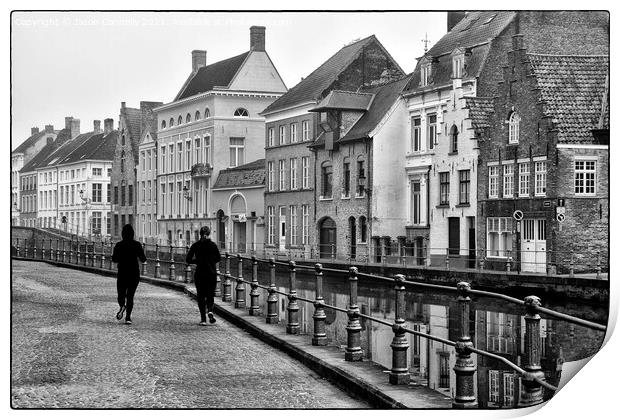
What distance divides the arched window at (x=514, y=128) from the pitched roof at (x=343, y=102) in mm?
2250

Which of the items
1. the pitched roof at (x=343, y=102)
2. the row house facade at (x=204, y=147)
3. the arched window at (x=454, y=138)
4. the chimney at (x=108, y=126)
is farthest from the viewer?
the arched window at (x=454, y=138)

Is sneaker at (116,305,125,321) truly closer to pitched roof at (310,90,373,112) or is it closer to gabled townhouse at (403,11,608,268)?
gabled townhouse at (403,11,608,268)

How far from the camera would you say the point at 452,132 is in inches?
654

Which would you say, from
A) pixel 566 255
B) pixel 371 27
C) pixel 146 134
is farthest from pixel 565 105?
pixel 146 134

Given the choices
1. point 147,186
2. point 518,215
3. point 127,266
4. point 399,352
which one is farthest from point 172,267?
point 399,352

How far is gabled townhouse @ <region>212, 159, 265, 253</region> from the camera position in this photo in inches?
503

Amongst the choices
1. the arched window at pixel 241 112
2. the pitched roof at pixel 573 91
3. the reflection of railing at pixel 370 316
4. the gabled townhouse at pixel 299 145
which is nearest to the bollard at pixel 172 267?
the reflection of railing at pixel 370 316

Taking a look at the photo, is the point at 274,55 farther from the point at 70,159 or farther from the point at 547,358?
the point at 547,358

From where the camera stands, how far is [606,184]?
30.0 ft

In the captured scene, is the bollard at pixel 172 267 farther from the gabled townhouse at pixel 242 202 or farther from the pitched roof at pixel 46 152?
the pitched roof at pixel 46 152

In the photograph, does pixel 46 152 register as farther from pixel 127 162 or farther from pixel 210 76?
pixel 127 162

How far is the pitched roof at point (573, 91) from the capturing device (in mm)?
9883

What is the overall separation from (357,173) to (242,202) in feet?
6.07

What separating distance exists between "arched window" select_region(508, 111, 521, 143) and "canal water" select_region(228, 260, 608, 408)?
102 inches
